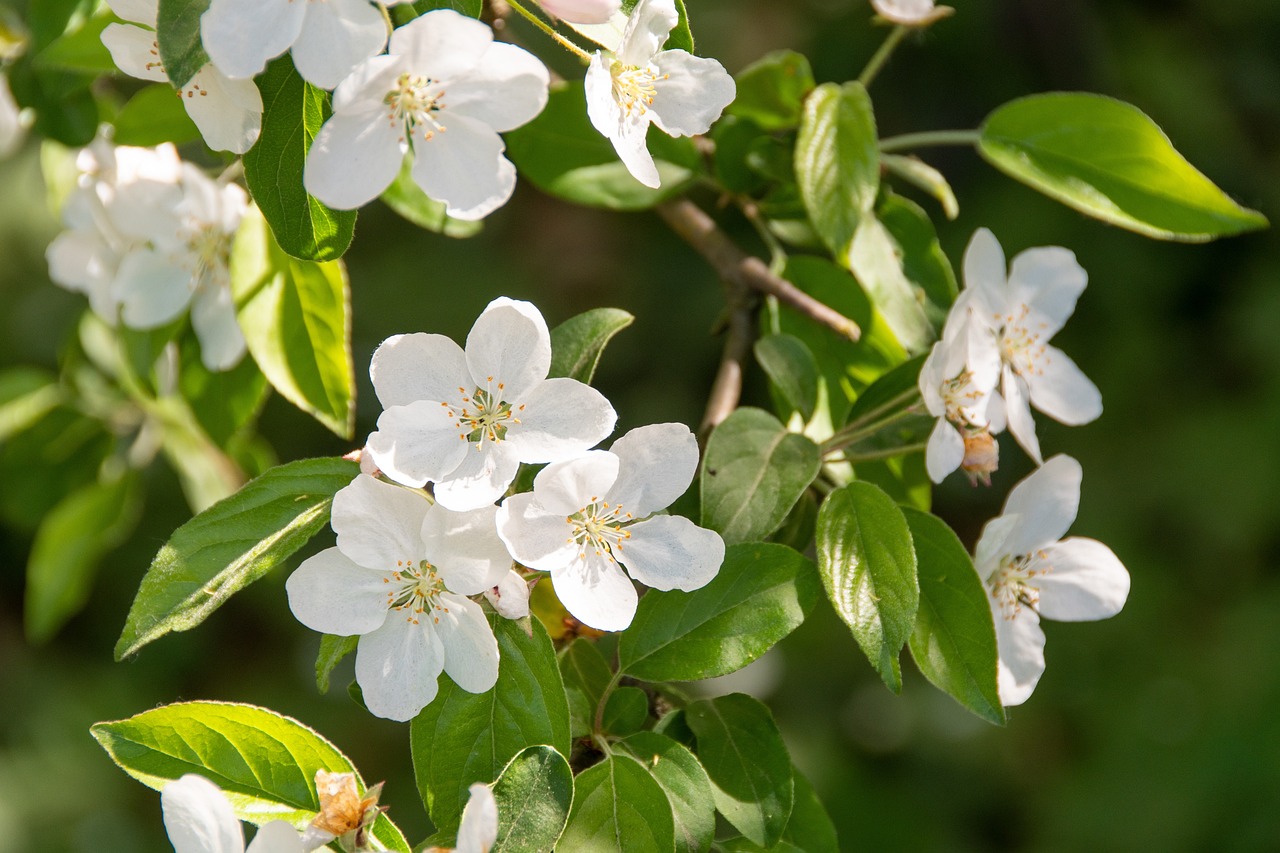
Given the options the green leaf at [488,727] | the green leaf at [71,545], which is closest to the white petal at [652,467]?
the green leaf at [488,727]

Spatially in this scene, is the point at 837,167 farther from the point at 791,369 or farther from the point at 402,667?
the point at 402,667

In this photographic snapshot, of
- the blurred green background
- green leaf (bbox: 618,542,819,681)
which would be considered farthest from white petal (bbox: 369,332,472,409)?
the blurred green background

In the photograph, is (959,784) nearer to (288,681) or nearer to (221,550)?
(288,681)

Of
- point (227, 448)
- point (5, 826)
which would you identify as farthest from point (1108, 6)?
point (5, 826)

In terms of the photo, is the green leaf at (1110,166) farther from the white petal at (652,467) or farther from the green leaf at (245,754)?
the green leaf at (245,754)

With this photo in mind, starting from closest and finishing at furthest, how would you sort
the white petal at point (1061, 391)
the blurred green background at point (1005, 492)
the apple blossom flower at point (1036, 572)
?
the apple blossom flower at point (1036, 572) → the white petal at point (1061, 391) → the blurred green background at point (1005, 492)

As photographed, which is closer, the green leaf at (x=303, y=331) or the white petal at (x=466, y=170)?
the white petal at (x=466, y=170)

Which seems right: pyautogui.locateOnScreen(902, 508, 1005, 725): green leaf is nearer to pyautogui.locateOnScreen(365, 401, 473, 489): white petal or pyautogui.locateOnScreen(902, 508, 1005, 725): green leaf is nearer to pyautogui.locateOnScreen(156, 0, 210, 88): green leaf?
pyautogui.locateOnScreen(365, 401, 473, 489): white petal
